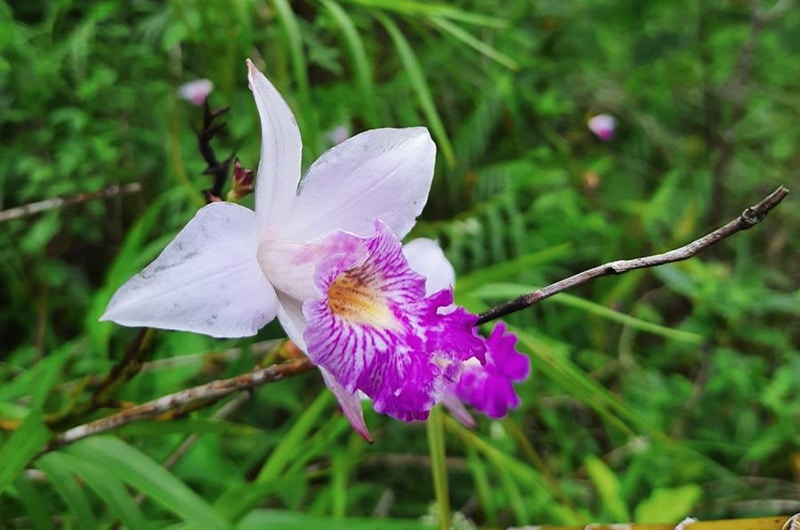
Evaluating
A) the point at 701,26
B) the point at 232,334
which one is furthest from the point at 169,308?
the point at 701,26

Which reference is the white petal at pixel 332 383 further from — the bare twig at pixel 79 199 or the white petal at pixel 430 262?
the bare twig at pixel 79 199

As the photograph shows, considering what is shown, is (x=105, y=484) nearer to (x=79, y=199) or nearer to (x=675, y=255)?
(x=79, y=199)

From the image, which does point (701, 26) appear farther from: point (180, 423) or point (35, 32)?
point (180, 423)

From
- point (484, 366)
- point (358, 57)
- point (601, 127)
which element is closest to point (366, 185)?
point (484, 366)

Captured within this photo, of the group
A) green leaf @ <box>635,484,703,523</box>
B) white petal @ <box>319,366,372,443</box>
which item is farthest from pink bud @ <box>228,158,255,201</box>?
green leaf @ <box>635,484,703,523</box>

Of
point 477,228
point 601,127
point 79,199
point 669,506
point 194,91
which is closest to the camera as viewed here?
point 79,199

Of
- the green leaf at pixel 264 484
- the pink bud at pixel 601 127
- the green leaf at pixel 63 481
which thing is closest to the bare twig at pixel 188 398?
the green leaf at pixel 63 481
